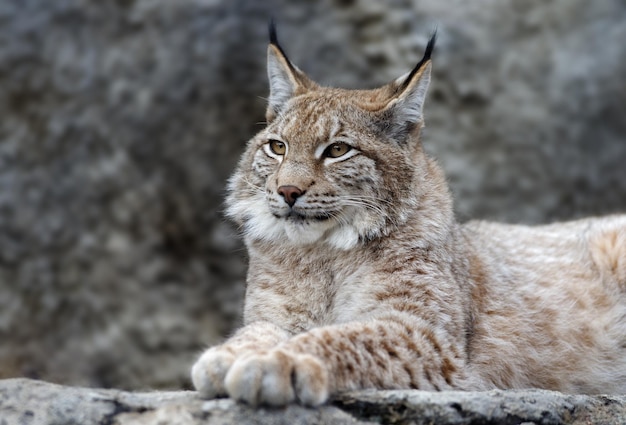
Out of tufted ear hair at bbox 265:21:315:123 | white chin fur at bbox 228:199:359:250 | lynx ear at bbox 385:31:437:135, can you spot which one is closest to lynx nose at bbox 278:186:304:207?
white chin fur at bbox 228:199:359:250

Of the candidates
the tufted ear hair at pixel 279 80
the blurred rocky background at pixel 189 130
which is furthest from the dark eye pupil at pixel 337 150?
the blurred rocky background at pixel 189 130

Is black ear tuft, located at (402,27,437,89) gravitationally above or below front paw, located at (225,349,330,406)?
above

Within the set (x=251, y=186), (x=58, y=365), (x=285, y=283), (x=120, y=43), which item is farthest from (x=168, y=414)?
(x=120, y=43)

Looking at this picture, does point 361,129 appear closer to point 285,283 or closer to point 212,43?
point 285,283

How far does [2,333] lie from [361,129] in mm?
6759

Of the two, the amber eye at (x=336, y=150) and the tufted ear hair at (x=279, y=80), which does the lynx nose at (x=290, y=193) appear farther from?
the tufted ear hair at (x=279, y=80)

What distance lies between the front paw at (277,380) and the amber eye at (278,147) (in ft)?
6.75

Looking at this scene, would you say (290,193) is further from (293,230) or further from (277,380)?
(277,380)

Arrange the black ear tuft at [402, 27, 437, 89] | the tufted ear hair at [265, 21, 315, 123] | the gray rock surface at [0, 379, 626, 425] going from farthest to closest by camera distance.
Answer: the tufted ear hair at [265, 21, 315, 123], the black ear tuft at [402, 27, 437, 89], the gray rock surface at [0, 379, 626, 425]

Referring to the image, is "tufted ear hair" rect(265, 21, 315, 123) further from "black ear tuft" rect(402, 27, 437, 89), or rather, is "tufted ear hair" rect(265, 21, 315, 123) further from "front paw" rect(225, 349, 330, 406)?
"front paw" rect(225, 349, 330, 406)

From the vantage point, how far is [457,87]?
37.4ft

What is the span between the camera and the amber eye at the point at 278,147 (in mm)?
6230

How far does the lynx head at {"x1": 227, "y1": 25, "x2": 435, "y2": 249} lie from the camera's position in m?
5.86

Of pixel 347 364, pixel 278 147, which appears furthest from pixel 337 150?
pixel 347 364
